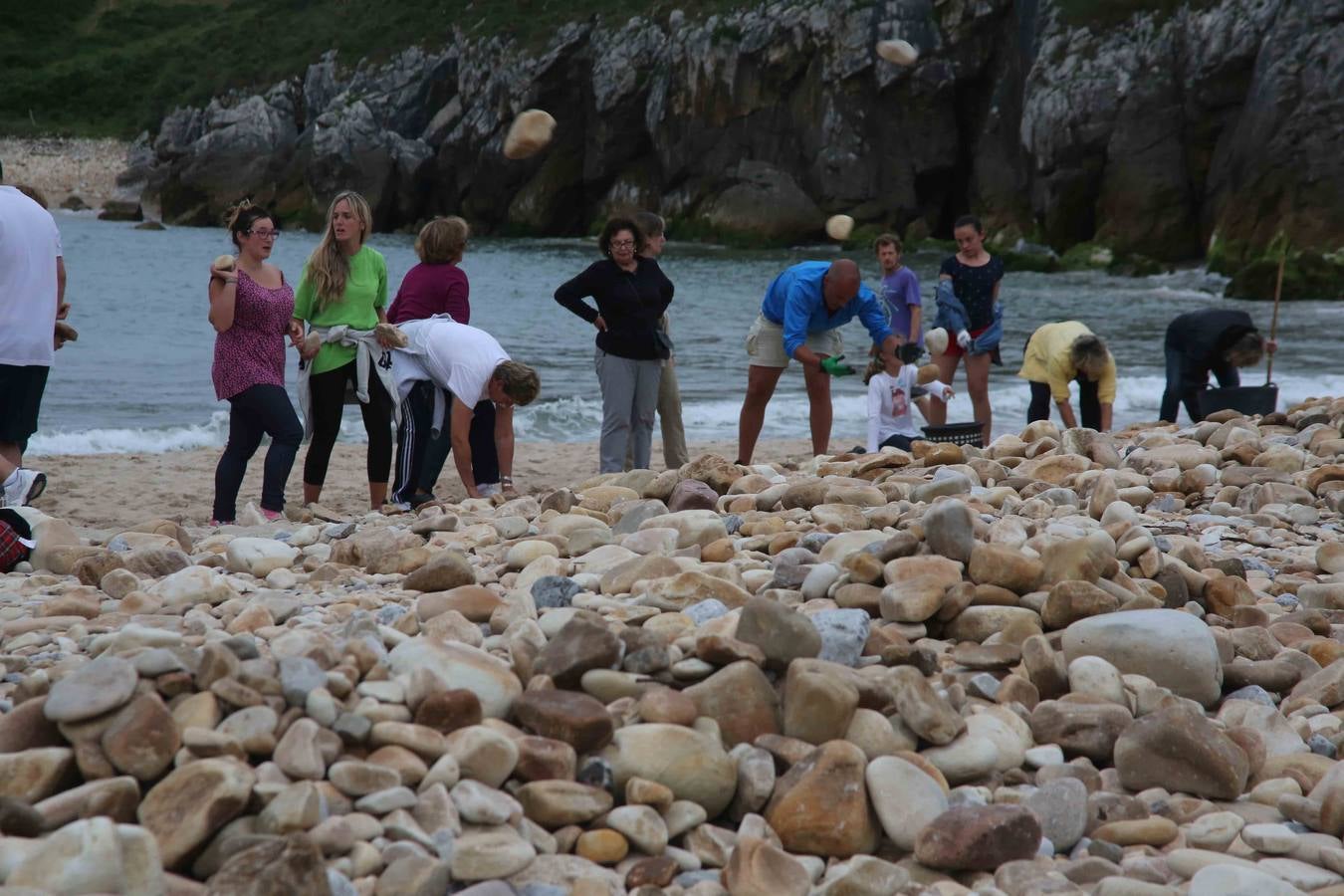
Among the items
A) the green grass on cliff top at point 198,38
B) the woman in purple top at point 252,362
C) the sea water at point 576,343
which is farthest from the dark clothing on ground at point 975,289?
the green grass on cliff top at point 198,38

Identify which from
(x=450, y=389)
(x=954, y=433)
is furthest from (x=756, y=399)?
(x=450, y=389)

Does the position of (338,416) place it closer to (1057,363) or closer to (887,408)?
(887,408)

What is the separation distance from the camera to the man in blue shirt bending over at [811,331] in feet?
23.8

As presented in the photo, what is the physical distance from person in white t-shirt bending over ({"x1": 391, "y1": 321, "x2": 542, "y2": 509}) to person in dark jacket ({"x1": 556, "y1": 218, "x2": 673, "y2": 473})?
0.72 meters

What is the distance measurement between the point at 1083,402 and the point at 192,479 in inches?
238

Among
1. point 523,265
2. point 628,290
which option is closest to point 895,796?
point 628,290

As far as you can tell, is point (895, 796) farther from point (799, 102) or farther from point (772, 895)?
point (799, 102)

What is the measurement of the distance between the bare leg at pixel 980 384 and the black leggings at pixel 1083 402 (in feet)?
0.97

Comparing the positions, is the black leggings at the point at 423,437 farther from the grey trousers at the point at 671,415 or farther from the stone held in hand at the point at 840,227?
the stone held in hand at the point at 840,227

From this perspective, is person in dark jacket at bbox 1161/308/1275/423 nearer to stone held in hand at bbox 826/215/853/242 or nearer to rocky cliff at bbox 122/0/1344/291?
rocky cliff at bbox 122/0/1344/291

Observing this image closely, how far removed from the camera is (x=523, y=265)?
115 ft

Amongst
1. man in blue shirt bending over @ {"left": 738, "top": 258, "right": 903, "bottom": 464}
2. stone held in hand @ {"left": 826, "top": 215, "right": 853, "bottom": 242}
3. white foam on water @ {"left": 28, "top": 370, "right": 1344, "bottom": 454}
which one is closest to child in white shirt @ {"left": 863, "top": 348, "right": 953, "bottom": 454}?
man in blue shirt bending over @ {"left": 738, "top": 258, "right": 903, "bottom": 464}

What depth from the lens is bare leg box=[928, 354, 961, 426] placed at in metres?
8.15

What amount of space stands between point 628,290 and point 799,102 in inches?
1548
